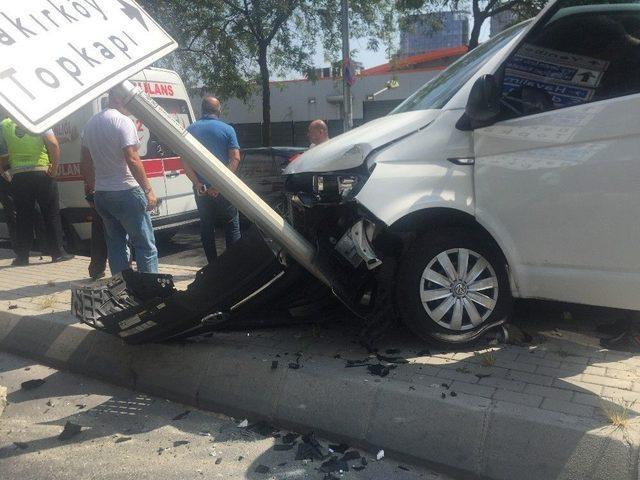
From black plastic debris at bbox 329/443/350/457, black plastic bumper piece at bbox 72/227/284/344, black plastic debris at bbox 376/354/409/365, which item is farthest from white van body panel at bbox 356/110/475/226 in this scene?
black plastic debris at bbox 329/443/350/457

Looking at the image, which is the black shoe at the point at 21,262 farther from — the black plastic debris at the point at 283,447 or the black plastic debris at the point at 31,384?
the black plastic debris at the point at 283,447

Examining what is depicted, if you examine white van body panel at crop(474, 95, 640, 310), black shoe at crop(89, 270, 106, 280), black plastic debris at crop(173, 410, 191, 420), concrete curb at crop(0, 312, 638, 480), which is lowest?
black plastic debris at crop(173, 410, 191, 420)

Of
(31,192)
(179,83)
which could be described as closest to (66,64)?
(31,192)

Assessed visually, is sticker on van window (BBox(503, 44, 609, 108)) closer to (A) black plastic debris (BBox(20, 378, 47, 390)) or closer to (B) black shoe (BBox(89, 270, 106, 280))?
(A) black plastic debris (BBox(20, 378, 47, 390))

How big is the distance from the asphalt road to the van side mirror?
6.66 feet

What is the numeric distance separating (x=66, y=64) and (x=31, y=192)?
4.64m

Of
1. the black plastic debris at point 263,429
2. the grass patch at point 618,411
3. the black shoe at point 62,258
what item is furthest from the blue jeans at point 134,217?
the grass patch at point 618,411

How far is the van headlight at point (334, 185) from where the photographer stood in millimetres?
3793

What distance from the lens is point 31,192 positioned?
23.2 ft

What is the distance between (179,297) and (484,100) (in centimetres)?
217

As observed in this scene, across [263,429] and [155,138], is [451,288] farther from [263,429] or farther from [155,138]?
[155,138]

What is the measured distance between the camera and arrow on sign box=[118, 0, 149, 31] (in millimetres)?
3527

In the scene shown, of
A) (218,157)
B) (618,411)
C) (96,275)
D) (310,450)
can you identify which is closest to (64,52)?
(310,450)

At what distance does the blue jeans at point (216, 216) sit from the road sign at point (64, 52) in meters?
2.24
